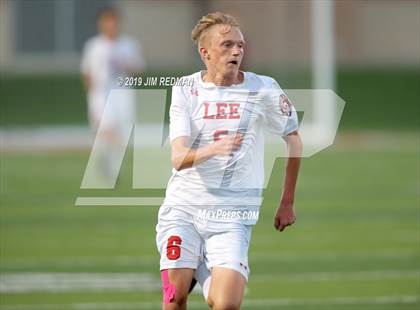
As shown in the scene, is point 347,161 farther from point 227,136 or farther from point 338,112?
point 227,136

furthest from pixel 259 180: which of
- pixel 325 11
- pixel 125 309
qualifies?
pixel 325 11

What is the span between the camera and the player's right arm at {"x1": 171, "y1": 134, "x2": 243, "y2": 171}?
7.20 metres

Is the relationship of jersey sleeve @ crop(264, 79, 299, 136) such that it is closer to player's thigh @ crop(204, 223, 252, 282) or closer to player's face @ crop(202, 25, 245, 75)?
player's face @ crop(202, 25, 245, 75)

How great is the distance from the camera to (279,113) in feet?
26.2

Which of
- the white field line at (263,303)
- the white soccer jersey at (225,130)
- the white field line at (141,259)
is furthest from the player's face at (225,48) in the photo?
the white field line at (141,259)

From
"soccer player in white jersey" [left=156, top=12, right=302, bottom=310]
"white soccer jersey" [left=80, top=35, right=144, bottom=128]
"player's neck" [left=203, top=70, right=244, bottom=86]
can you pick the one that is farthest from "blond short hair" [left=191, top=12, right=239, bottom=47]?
"white soccer jersey" [left=80, top=35, right=144, bottom=128]

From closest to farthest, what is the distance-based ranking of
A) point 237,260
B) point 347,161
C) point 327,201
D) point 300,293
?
1. point 237,260
2. point 300,293
3. point 327,201
4. point 347,161

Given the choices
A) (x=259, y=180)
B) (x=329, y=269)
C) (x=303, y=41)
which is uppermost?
(x=259, y=180)

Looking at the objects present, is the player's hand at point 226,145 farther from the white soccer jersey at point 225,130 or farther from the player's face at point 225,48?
the player's face at point 225,48

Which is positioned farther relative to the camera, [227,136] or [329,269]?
[329,269]

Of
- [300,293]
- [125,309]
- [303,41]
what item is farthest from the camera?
[303,41]

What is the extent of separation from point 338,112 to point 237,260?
22165 millimetres

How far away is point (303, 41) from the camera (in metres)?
35.8

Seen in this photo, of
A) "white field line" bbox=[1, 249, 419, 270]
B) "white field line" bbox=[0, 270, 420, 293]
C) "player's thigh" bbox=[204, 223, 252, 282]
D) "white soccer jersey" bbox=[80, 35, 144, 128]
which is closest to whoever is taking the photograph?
"player's thigh" bbox=[204, 223, 252, 282]
